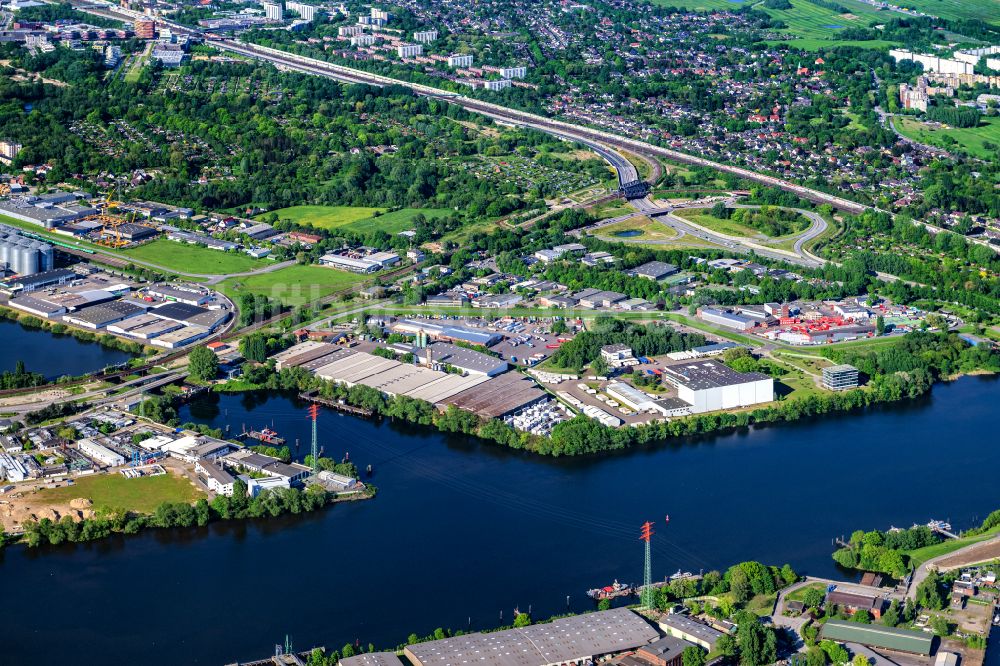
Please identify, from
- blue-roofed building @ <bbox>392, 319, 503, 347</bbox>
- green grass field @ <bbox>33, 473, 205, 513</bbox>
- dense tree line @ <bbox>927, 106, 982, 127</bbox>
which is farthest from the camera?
dense tree line @ <bbox>927, 106, 982, 127</bbox>

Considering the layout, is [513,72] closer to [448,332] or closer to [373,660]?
[448,332]

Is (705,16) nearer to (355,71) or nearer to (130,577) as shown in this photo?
(355,71)

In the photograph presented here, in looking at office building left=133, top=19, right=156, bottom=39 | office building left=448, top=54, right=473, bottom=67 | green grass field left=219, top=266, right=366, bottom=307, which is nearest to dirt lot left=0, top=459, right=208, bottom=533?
green grass field left=219, top=266, right=366, bottom=307

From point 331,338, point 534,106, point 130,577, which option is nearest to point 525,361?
point 331,338

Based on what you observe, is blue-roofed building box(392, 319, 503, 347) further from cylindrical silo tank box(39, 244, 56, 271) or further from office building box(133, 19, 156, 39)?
office building box(133, 19, 156, 39)

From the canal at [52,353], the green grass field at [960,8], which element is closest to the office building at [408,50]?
the green grass field at [960,8]

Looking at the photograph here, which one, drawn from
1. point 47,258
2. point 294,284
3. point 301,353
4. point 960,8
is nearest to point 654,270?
point 294,284
